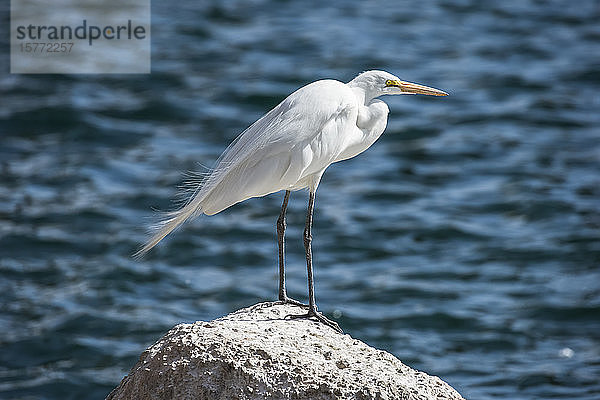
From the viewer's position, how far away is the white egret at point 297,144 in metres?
5.14

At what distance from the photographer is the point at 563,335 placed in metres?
10.6

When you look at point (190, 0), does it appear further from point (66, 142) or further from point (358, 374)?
point (358, 374)

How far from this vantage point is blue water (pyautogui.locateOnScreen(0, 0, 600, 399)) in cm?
1031

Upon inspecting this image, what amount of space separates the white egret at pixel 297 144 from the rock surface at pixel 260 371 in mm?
507

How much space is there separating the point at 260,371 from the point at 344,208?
28.5 feet

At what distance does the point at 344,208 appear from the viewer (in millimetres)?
13094

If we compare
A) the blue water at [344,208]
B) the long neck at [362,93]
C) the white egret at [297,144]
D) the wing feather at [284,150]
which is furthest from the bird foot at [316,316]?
Result: the blue water at [344,208]

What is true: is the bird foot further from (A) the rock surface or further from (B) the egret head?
(B) the egret head

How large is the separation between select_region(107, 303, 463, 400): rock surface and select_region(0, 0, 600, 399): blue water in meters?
4.90

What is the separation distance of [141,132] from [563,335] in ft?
23.4

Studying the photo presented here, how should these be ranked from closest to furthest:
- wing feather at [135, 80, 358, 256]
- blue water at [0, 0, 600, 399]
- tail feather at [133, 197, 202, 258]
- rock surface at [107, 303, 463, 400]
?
rock surface at [107, 303, 463, 400] → wing feather at [135, 80, 358, 256] → tail feather at [133, 197, 202, 258] → blue water at [0, 0, 600, 399]

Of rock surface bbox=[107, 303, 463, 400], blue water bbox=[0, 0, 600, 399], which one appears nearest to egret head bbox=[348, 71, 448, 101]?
rock surface bbox=[107, 303, 463, 400]

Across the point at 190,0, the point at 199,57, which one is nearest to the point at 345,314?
the point at 199,57

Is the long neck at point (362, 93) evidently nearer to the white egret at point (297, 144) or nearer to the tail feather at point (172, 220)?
the white egret at point (297, 144)
